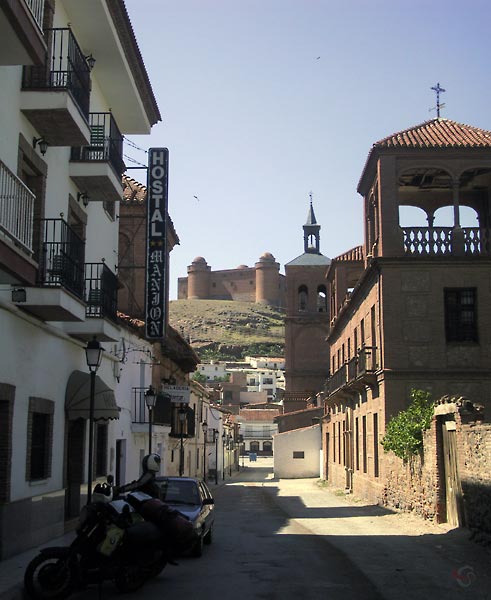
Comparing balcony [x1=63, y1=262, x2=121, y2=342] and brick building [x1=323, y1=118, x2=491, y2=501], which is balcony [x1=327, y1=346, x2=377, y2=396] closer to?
brick building [x1=323, y1=118, x2=491, y2=501]

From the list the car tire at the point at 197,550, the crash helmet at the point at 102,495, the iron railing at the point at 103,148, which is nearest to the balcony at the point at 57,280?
the iron railing at the point at 103,148

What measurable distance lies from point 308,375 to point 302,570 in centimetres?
4984

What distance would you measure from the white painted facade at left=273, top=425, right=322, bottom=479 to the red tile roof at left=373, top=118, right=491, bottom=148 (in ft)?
96.1

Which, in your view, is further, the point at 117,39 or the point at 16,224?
the point at 117,39

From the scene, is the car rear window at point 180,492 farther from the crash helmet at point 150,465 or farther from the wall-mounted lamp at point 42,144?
the wall-mounted lamp at point 42,144

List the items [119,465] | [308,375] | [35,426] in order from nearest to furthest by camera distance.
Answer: [35,426] → [119,465] → [308,375]

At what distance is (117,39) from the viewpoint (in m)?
16.0

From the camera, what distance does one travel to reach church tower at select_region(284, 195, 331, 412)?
6022cm

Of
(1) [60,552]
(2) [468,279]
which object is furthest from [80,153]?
(2) [468,279]

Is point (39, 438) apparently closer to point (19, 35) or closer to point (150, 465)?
point (150, 465)

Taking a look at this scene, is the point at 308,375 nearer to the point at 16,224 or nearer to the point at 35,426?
the point at 35,426

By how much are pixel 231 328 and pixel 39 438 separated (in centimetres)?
14466

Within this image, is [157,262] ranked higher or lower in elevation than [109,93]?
lower

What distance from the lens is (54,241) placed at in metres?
13.4
